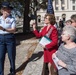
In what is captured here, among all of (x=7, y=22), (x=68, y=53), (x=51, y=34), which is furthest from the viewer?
(x=7, y=22)

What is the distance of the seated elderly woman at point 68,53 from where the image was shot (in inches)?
180

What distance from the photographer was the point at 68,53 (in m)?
4.62

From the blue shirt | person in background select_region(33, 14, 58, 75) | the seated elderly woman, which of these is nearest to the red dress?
person in background select_region(33, 14, 58, 75)

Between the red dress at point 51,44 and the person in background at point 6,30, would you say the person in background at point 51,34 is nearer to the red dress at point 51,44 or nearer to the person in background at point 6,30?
the red dress at point 51,44

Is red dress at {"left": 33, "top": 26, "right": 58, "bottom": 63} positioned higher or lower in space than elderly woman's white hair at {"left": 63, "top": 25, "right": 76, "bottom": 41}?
lower

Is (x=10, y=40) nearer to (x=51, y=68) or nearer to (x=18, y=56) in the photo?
(x=51, y=68)

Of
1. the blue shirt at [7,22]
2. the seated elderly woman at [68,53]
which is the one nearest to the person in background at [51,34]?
the blue shirt at [7,22]

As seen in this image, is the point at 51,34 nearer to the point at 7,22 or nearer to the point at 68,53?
the point at 7,22

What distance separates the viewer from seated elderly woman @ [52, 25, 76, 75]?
15.0ft

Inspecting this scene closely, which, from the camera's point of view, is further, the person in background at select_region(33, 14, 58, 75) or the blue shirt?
the blue shirt

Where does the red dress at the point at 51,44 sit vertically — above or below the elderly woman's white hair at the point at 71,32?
below

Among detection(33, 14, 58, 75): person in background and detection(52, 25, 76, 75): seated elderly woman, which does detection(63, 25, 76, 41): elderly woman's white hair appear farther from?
detection(33, 14, 58, 75): person in background

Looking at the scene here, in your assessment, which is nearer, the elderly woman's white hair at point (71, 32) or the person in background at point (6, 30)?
the elderly woman's white hair at point (71, 32)

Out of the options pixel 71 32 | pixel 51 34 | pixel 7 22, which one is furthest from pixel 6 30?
pixel 71 32
